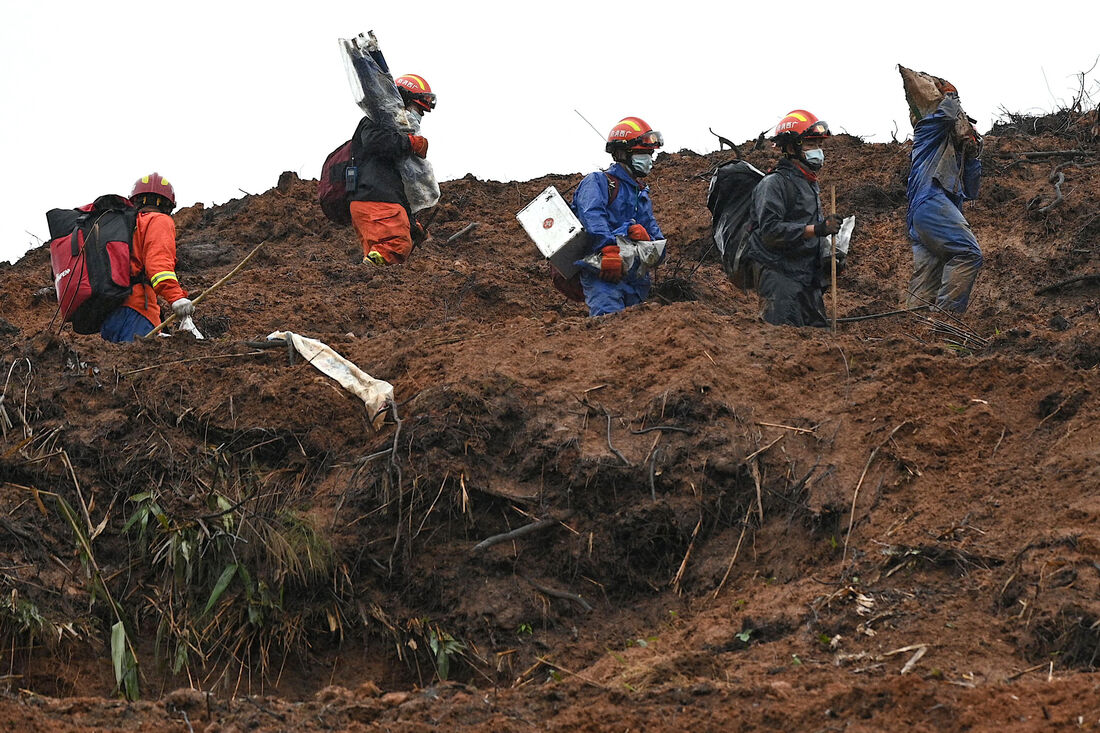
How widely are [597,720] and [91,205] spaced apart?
5.48 metres

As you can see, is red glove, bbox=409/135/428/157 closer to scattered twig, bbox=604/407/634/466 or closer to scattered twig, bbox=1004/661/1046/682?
scattered twig, bbox=604/407/634/466

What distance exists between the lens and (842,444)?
632 cm

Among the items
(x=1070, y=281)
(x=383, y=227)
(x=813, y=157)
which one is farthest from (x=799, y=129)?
(x=383, y=227)

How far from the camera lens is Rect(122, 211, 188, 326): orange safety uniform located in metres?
8.34

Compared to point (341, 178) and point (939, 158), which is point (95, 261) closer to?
point (341, 178)

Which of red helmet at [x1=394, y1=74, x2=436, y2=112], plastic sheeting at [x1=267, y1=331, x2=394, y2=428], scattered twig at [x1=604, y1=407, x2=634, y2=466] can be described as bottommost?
scattered twig at [x1=604, y1=407, x2=634, y2=466]

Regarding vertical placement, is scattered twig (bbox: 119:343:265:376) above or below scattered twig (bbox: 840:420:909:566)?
above

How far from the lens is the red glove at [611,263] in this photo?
876 centimetres

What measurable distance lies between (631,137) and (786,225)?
1333mm

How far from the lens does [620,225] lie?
9.05 meters

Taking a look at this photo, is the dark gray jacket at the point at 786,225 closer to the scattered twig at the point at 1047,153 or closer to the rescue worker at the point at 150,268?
the rescue worker at the point at 150,268

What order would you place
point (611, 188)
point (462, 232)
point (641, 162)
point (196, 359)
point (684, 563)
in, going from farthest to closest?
point (462, 232)
point (641, 162)
point (611, 188)
point (196, 359)
point (684, 563)

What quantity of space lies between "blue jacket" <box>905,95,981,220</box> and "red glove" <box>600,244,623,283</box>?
6.73 feet

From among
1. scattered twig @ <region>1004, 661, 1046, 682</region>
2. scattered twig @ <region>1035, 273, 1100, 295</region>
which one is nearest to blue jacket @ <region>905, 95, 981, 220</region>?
scattered twig @ <region>1035, 273, 1100, 295</region>
